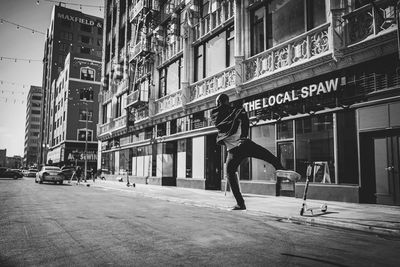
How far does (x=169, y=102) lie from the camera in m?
25.5

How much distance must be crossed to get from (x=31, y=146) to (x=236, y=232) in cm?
15361

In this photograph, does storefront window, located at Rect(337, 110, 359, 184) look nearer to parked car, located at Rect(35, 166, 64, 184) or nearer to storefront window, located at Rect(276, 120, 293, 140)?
storefront window, located at Rect(276, 120, 293, 140)

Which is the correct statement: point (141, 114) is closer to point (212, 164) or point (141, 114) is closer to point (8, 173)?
point (212, 164)

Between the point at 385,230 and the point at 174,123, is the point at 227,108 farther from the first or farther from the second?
the point at 174,123

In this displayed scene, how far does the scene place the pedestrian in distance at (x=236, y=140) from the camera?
566cm

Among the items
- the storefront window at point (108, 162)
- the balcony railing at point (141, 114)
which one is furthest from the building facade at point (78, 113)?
the balcony railing at point (141, 114)

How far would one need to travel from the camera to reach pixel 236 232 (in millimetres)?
6398

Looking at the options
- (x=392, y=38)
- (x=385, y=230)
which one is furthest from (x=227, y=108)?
(x=392, y=38)

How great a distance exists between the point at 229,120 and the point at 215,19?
16.7 metres

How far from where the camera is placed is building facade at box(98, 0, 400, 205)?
39.2 feet

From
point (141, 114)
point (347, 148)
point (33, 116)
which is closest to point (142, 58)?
point (141, 114)

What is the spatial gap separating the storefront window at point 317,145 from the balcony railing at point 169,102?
1077 centimetres

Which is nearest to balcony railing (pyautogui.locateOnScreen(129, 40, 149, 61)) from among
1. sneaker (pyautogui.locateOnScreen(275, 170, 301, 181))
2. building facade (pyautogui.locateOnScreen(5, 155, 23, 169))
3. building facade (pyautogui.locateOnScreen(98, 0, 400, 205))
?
building facade (pyautogui.locateOnScreen(98, 0, 400, 205))

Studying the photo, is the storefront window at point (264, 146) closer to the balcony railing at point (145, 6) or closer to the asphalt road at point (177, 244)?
the asphalt road at point (177, 244)
